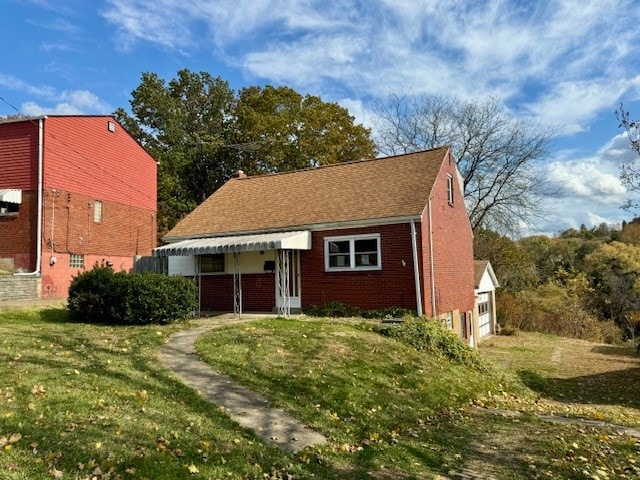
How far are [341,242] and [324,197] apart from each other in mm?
2789

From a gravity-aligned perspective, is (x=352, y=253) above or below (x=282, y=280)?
above

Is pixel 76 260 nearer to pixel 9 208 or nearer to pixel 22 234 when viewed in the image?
pixel 22 234

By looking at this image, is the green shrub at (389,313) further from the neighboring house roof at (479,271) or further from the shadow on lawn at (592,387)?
the neighboring house roof at (479,271)

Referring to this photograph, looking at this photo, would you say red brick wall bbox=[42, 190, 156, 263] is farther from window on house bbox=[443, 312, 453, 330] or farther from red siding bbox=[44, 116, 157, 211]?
window on house bbox=[443, 312, 453, 330]

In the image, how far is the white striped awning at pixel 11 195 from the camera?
20.7 meters

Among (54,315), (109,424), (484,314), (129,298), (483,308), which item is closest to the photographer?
(109,424)

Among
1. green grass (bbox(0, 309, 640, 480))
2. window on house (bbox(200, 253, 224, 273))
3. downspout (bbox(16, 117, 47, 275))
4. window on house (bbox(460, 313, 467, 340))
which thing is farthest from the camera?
window on house (bbox(460, 313, 467, 340))

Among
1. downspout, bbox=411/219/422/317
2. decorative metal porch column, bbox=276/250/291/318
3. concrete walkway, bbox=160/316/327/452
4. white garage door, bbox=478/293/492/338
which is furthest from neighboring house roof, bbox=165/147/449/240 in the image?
white garage door, bbox=478/293/492/338

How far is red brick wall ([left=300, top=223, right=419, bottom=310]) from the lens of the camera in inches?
650

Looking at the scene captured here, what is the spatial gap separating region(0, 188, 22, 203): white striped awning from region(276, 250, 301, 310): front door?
1203 cm

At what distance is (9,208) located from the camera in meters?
21.6

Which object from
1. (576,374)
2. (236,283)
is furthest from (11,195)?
(576,374)

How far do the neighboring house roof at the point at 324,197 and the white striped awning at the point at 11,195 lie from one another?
6590 millimetres

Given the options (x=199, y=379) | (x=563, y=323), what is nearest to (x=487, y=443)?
(x=199, y=379)
